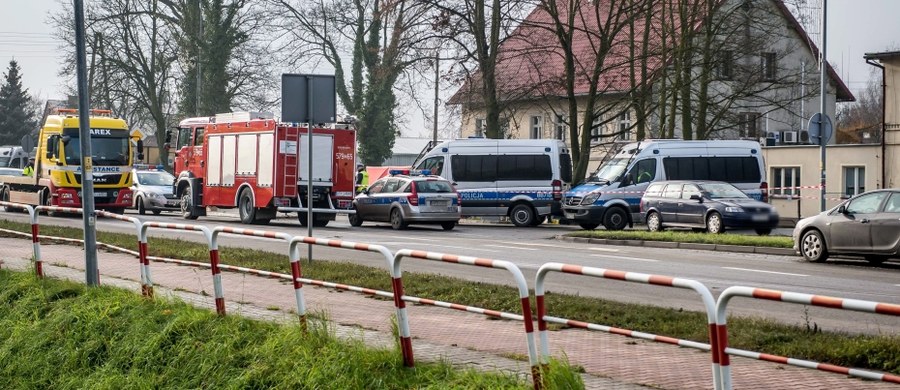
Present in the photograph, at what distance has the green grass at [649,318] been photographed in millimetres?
8289

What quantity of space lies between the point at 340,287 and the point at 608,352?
252cm

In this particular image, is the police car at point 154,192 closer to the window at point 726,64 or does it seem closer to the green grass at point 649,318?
the window at point 726,64

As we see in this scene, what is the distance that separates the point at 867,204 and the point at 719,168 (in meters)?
14.8

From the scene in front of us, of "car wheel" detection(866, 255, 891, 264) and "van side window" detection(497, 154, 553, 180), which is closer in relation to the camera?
"car wheel" detection(866, 255, 891, 264)

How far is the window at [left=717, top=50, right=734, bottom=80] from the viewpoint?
39.9 m

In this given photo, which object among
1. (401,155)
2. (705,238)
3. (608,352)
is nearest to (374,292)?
(608,352)

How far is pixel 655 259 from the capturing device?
20.6 metres

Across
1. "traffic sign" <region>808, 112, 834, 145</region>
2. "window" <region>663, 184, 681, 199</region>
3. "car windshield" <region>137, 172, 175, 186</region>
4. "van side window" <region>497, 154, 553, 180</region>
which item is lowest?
"window" <region>663, 184, 681, 199</region>

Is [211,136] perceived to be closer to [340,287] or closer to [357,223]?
[357,223]

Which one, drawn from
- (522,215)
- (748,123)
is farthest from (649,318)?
(748,123)

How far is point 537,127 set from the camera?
59.9 meters

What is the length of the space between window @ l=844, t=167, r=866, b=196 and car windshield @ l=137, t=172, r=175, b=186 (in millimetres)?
25298

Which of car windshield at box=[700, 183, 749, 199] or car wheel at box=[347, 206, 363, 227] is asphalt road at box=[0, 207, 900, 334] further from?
car windshield at box=[700, 183, 749, 199]

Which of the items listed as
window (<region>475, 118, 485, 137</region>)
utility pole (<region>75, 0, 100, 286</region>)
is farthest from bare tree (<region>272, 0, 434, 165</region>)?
utility pole (<region>75, 0, 100, 286</region>)
